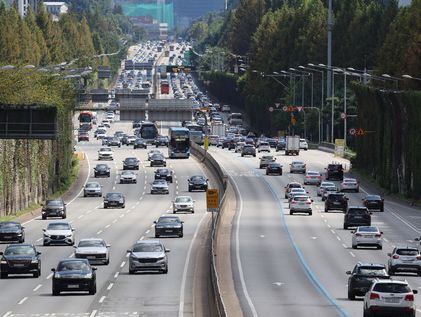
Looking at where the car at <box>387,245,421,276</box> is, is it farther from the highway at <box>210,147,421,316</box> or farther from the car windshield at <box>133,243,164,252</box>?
the car windshield at <box>133,243,164,252</box>

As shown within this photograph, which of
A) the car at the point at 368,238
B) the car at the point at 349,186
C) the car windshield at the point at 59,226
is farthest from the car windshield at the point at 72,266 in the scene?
the car at the point at 349,186

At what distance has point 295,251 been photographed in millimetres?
86438

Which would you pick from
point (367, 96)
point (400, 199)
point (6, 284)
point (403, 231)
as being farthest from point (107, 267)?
point (367, 96)

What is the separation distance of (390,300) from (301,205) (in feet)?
210

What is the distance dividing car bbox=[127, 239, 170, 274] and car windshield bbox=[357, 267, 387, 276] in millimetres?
13968

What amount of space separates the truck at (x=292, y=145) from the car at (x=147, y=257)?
11557 cm

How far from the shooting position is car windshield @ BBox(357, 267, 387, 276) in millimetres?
59216

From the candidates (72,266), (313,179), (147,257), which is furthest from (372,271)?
(313,179)

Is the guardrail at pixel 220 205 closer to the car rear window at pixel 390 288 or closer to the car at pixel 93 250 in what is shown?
the car rear window at pixel 390 288

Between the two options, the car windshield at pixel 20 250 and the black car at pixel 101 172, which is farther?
the black car at pixel 101 172

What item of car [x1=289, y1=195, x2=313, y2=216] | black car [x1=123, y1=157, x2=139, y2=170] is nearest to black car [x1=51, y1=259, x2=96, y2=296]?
car [x1=289, y1=195, x2=313, y2=216]

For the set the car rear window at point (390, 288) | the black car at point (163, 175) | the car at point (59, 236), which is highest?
the car rear window at point (390, 288)

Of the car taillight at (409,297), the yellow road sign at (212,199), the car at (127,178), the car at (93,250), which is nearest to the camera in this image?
the car taillight at (409,297)

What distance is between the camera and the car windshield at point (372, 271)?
194ft
